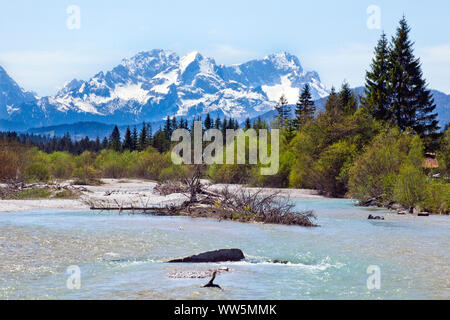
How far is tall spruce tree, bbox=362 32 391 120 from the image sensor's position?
58.6 m

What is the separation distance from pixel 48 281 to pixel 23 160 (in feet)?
131

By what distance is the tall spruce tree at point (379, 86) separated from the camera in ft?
192

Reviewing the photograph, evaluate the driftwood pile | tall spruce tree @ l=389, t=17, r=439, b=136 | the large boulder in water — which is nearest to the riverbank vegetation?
tall spruce tree @ l=389, t=17, r=439, b=136

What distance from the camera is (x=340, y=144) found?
1918 inches

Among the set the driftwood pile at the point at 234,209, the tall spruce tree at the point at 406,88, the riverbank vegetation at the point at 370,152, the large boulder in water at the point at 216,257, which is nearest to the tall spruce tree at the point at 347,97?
the riverbank vegetation at the point at 370,152

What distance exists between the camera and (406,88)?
192ft

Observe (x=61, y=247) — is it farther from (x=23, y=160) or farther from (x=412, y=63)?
(x=412, y=63)

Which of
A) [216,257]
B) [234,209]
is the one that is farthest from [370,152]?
[216,257]

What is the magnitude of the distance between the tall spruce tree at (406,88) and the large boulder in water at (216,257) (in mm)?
48671

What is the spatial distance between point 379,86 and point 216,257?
166ft

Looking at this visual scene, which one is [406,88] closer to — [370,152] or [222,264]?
[370,152]

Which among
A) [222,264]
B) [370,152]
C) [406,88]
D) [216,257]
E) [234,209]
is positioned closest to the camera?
[222,264]
